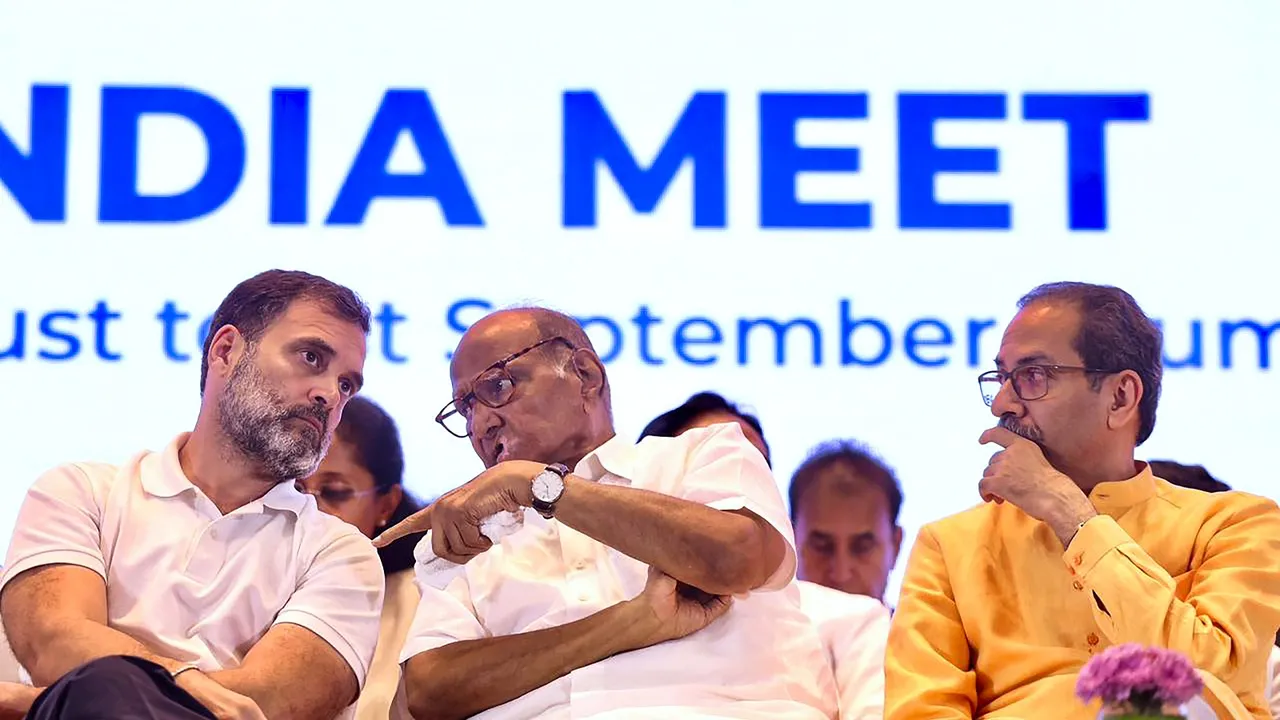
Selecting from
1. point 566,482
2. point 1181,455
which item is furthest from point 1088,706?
point 1181,455

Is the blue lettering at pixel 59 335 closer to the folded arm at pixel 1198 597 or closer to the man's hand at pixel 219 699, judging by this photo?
the man's hand at pixel 219 699

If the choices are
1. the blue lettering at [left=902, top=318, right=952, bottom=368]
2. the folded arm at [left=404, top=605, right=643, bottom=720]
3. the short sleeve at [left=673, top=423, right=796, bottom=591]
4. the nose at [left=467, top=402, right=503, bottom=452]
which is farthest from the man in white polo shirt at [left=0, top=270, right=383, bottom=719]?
the blue lettering at [left=902, top=318, right=952, bottom=368]

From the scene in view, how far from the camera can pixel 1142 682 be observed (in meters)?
2.51

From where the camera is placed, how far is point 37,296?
5.63 meters

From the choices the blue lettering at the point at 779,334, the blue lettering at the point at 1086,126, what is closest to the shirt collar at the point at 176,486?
the blue lettering at the point at 779,334

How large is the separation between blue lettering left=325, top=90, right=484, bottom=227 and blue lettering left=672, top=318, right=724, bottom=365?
2.51ft

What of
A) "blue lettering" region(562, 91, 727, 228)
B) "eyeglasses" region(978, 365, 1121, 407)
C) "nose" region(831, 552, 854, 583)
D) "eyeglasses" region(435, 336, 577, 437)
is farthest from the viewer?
"blue lettering" region(562, 91, 727, 228)

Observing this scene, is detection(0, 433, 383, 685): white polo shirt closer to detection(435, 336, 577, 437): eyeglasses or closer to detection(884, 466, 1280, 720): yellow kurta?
detection(435, 336, 577, 437): eyeglasses

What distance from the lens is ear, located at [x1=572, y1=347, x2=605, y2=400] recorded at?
408 centimetres

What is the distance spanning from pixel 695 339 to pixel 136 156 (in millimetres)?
1984

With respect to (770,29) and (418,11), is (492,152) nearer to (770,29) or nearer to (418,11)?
(418,11)

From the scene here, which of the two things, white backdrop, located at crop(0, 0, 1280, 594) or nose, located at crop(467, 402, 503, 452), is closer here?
nose, located at crop(467, 402, 503, 452)

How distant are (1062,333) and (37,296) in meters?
3.50

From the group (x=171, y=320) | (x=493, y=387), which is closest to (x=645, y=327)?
(x=171, y=320)
